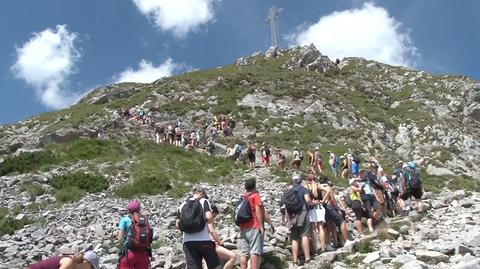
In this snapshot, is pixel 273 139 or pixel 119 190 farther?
pixel 273 139

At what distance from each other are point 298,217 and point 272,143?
2871 centimetres

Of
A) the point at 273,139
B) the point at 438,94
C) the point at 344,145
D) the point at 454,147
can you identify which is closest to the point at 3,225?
the point at 273,139

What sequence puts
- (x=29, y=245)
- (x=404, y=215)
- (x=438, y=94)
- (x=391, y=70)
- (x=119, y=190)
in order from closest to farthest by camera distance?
(x=29, y=245)
(x=404, y=215)
(x=119, y=190)
(x=438, y=94)
(x=391, y=70)

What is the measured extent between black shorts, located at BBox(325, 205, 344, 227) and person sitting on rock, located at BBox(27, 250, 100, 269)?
790 centimetres

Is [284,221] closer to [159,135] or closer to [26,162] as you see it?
[26,162]

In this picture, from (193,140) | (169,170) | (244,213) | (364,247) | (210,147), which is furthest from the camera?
(193,140)

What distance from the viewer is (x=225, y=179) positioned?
2823 centimetres

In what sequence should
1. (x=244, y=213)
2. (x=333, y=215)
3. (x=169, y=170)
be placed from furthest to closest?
(x=169, y=170)
(x=333, y=215)
(x=244, y=213)

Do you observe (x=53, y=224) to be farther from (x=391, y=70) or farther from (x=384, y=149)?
(x=391, y=70)

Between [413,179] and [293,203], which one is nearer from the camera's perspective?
[293,203]

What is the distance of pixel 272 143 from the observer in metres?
41.3

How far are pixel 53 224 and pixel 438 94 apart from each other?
5455 cm

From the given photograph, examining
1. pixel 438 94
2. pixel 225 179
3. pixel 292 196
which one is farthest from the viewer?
pixel 438 94

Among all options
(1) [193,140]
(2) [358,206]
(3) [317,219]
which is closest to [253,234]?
(3) [317,219]
